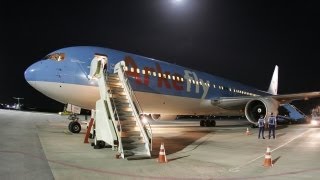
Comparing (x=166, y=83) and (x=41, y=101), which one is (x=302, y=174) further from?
(x=41, y=101)

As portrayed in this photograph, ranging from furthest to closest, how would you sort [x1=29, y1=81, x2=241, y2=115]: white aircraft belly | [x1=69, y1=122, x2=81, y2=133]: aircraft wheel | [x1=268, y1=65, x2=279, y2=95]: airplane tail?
[x1=268, y1=65, x2=279, y2=95]: airplane tail, [x1=69, y1=122, x2=81, y2=133]: aircraft wheel, [x1=29, y1=81, x2=241, y2=115]: white aircraft belly

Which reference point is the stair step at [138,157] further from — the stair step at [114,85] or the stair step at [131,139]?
the stair step at [114,85]

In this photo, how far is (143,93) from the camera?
57.8 ft

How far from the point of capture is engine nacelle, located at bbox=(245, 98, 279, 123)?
71.7 feet

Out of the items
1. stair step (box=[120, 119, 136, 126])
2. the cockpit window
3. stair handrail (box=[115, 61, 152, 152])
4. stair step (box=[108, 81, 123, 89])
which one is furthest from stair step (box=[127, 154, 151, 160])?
the cockpit window

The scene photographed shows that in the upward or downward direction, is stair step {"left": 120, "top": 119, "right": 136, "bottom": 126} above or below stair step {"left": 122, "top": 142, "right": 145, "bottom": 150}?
above

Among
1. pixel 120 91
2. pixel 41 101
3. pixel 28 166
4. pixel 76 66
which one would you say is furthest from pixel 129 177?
pixel 41 101

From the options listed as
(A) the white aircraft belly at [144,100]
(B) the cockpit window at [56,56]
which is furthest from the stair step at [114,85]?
(B) the cockpit window at [56,56]

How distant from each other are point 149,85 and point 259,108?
8.96 m

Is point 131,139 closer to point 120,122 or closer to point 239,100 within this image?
point 120,122

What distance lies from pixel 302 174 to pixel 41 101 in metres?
148

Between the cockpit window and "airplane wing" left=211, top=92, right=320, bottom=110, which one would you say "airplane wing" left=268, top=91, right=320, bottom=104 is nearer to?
"airplane wing" left=211, top=92, right=320, bottom=110

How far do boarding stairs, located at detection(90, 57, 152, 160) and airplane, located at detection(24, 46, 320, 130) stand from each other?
1.71 metres

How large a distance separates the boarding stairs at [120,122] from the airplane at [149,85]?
1709mm
